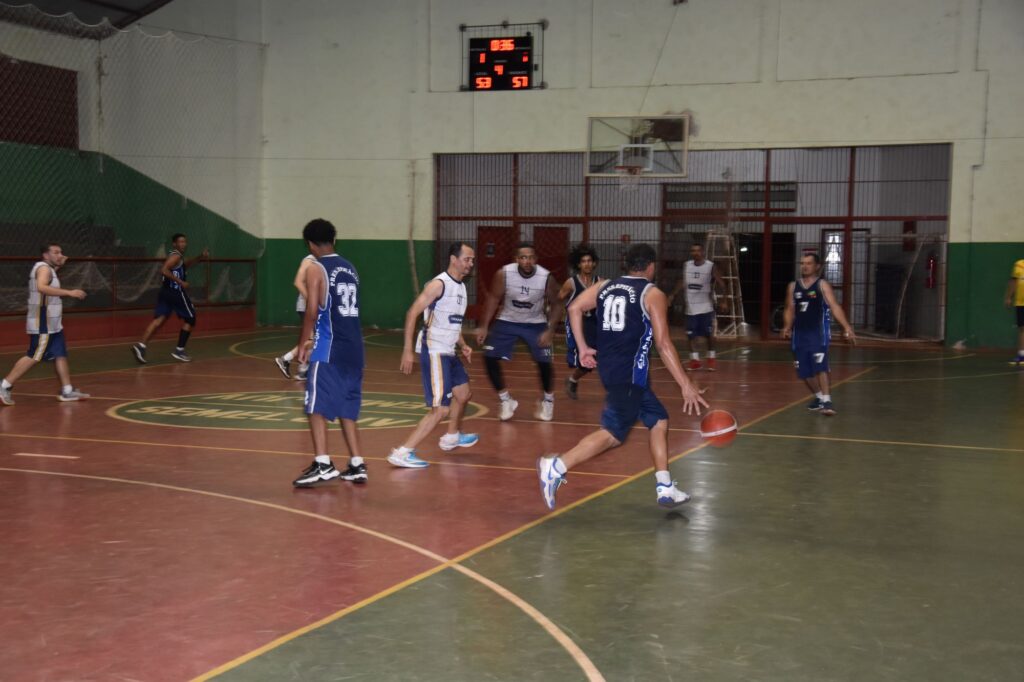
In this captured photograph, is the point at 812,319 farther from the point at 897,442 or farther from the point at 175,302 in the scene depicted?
the point at 175,302

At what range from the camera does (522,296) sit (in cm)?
1187

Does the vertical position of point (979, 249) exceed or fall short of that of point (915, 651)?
it exceeds it

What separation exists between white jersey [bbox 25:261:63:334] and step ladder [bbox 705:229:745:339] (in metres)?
15.8

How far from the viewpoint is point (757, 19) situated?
925 inches

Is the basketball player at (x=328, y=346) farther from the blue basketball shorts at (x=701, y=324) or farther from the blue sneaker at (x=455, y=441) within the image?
the blue basketball shorts at (x=701, y=324)

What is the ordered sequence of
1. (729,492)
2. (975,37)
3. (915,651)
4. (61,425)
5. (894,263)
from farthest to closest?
(894,263), (975,37), (61,425), (729,492), (915,651)

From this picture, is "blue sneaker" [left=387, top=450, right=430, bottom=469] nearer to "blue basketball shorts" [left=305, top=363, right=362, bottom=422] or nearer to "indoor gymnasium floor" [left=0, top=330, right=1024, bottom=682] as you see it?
"indoor gymnasium floor" [left=0, top=330, right=1024, bottom=682]

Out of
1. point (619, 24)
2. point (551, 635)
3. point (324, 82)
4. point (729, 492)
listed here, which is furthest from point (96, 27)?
point (551, 635)

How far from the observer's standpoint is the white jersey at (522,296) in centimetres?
1185

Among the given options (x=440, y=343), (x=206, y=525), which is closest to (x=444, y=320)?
(x=440, y=343)

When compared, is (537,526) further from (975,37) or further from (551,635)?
(975,37)

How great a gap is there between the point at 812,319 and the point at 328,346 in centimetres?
677

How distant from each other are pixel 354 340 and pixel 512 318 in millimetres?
3665

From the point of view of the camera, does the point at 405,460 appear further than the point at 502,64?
No
